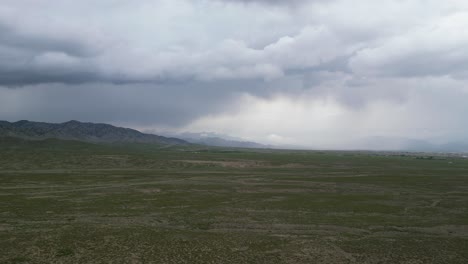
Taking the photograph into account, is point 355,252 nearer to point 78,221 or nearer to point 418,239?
point 418,239

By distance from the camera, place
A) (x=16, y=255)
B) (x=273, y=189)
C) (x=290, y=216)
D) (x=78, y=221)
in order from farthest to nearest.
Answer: (x=273, y=189) < (x=290, y=216) < (x=78, y=221) < (x=16, y=255)

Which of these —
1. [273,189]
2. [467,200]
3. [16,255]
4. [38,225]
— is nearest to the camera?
[16,255]

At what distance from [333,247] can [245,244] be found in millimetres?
6697

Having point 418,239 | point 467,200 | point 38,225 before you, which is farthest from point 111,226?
point 467,200

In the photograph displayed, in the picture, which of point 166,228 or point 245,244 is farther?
point 166,228

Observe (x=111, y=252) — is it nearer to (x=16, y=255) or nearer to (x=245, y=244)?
(x=16, y=255)

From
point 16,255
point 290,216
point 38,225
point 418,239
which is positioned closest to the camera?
point 16,255

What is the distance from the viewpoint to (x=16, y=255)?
2356 centimetres

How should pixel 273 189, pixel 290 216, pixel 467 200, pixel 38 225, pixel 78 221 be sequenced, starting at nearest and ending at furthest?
1. pixel 38 225
2. pixel 78 221
3. pixel 290 216
4. pixel 467 200
5. pixel 273 189

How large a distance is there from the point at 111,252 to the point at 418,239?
24.4 metres

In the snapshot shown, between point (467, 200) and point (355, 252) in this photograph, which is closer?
point (355, 252)

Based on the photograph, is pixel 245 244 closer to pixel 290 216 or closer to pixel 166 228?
pixel 166 228

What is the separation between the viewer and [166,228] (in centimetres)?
3234

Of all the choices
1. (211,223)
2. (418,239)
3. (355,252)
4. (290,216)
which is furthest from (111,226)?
(418,239)
